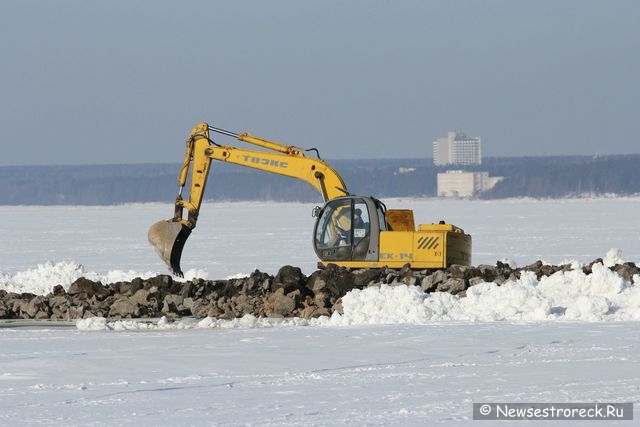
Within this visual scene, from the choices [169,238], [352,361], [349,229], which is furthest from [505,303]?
[169,238]

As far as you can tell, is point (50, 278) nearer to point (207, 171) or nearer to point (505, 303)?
point (207, 171)

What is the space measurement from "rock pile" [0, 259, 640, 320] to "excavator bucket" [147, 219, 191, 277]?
0.99 metres

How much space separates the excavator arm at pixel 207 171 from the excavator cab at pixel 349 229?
89 cm

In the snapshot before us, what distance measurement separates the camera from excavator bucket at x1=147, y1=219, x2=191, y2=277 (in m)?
18.9

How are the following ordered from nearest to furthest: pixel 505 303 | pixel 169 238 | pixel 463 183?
pixel 505 303, pixel 169 238, pixel 463 183

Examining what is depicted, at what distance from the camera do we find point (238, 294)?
17.2 m

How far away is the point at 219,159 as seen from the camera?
1952 cm

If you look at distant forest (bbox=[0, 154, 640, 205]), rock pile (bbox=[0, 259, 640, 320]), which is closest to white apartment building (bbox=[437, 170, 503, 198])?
distant forest (bbox=[0, 154, 640, 205])

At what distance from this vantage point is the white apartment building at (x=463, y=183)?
161 metres

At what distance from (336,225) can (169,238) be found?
2.39 metres

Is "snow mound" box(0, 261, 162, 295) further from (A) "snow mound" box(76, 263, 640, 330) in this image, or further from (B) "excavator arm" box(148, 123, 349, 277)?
(A) "snow mound" box(76, 263, 640, 330)

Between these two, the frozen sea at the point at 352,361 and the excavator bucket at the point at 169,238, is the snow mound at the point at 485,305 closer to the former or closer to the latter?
the frozen sea at the point at 352,361

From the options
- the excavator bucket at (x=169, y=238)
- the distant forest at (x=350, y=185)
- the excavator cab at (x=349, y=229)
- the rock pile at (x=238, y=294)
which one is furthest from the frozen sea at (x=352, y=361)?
the distant forest at (x=350, y=185)

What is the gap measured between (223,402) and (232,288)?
329 inches
